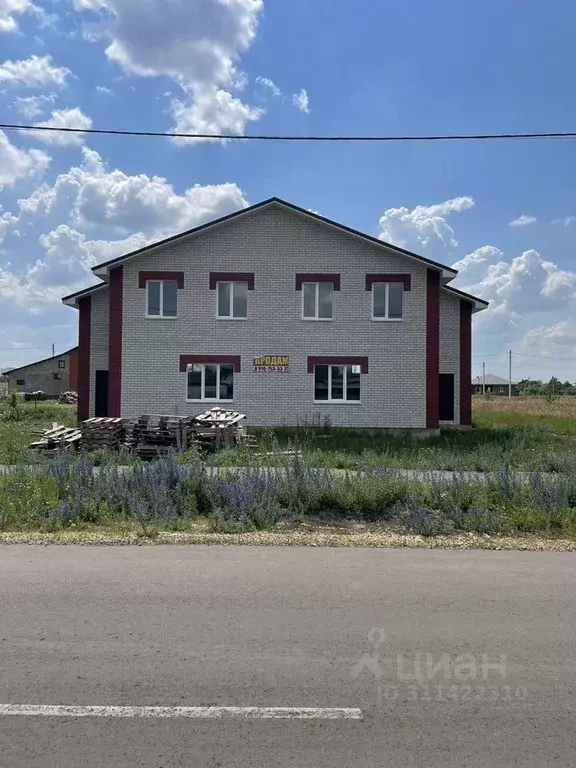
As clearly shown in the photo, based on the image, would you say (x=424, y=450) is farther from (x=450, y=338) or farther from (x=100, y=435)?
(x=450, y=338)

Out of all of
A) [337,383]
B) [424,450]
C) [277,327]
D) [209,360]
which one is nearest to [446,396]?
[337,383]

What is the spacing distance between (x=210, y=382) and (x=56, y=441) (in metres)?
8.14

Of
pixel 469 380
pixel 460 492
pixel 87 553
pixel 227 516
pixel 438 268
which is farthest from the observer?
pixel 469 380

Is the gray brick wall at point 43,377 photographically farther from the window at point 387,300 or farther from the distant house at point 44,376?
the window at point 387,300

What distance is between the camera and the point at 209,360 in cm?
2342

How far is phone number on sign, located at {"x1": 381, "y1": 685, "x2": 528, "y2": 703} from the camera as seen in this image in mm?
3781

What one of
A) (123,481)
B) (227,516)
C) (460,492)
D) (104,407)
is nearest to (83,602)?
(227,516)

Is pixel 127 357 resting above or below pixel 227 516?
above

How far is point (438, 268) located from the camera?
23344 mm

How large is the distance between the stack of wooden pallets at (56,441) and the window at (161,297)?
24.8ft

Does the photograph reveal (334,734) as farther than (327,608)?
No

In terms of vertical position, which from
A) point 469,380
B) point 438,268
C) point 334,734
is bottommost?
point 334,734

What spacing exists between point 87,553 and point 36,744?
373cm

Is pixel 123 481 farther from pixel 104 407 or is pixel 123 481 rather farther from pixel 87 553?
pixel 104 407
